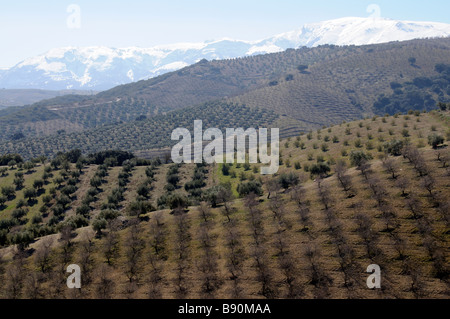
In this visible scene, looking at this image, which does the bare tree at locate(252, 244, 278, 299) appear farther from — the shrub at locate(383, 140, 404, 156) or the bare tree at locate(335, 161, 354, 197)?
the shrub at locate(383, 140, 404, 156)

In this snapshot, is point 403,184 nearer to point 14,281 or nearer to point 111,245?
point 111,245

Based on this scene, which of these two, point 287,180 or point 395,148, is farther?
point 395,148

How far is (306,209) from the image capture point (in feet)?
150

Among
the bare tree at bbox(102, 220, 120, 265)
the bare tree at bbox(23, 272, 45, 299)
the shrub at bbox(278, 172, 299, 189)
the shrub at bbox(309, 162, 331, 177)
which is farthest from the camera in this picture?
the shrub at bbox(309, 162, 331, 177)

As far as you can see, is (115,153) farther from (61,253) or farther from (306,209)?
(306,209)

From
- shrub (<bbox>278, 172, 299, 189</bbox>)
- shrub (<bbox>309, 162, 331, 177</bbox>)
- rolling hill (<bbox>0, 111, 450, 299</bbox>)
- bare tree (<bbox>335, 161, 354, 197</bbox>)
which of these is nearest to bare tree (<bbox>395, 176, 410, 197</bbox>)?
rolling hill (<bbox>0, 111, 450, 299</bbox>)

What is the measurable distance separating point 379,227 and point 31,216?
233ft

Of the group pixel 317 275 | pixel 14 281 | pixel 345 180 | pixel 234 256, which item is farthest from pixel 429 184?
pixel 14 281

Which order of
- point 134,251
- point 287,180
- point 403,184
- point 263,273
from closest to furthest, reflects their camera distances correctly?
point 263,273, point 134,251, point 403,184, point 287,180

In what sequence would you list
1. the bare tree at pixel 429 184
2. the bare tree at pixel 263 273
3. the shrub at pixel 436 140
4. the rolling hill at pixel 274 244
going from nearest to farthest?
the bare tree at pixel 263 273
the rolling hill at pixel 274 244
the bare tree at pixel 429 184
the shrub at pixel 436 140

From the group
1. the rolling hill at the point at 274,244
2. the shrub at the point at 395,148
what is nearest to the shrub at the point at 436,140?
the rolling hill at the point at 274,244

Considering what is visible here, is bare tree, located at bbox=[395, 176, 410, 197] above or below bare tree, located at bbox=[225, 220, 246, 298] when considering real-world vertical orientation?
above

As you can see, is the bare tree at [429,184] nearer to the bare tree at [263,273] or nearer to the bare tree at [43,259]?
the bare tree at [263,273]
